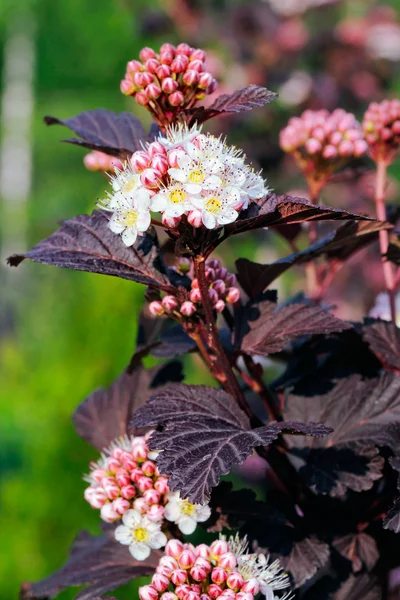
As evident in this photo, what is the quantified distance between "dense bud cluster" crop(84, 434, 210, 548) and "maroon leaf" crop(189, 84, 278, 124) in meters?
0.32

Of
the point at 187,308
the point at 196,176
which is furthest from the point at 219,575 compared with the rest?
the point at 196,176

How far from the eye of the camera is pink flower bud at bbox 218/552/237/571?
0.65 m

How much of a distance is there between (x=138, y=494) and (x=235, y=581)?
15 centimetres

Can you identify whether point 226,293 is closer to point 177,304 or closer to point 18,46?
point 177,304

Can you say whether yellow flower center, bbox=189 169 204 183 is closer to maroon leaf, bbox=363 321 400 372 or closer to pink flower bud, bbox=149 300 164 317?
pink flower bud, bbox=149 300 164 317

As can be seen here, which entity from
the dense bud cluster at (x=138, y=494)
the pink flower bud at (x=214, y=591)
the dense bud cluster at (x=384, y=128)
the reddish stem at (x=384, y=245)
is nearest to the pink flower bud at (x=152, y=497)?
the dense bud cluster at (x=138, y=494)

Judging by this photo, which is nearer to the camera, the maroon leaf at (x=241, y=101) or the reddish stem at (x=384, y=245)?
the maroon leaf at (x=241, y=101)

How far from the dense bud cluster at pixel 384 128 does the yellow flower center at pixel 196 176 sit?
0.43 metres

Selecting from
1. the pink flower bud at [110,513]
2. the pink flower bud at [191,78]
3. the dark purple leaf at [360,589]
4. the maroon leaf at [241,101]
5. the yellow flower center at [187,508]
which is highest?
the pink flower bud at [191,78]

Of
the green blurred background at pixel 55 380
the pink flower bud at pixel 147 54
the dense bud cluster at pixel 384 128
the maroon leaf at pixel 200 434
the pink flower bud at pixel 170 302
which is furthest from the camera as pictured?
the green blurred background at pixel 55 380

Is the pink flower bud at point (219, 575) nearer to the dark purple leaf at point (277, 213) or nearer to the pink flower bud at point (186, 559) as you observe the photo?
the pink flower bud at point (186, 559)

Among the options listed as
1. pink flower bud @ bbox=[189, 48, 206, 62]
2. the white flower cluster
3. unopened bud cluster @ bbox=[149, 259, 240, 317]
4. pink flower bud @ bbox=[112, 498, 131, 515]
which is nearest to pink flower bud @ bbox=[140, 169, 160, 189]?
the white flower cluster

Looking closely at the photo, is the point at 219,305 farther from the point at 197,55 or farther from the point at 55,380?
the point at 55,380

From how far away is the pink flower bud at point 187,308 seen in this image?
675mm
